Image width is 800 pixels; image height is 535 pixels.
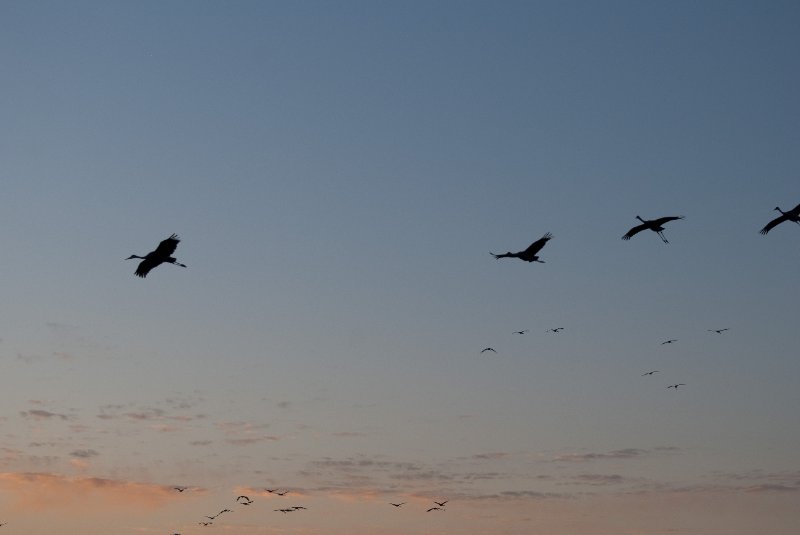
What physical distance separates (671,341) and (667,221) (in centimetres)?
2566

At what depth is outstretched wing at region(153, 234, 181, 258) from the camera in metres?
71.3

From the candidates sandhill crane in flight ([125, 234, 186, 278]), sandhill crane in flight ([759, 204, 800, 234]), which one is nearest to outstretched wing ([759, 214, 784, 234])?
sandhill crane in flight ([759, 204, 800, 234])

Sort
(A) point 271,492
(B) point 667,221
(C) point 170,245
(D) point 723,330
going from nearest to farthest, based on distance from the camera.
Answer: (C) point 170,245 → (B) point 667,221 → (D) point 723,330 → (A) point 271,492

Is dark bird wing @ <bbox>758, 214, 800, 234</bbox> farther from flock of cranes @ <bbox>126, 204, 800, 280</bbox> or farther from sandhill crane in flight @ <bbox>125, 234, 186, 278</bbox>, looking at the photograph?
sandhill crane in flight @ <bbox>125, 234, 186, 278</bbox>

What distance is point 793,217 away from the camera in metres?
80.1

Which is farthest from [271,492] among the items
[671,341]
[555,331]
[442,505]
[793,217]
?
[793,217]

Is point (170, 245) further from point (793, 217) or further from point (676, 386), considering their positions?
point (676, 386)

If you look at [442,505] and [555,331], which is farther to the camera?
[442,505]

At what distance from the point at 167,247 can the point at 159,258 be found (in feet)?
3.23

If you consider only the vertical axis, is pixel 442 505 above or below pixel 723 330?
below

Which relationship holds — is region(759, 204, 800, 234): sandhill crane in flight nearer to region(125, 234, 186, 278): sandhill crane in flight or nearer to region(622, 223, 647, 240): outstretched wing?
region(622, 223, 647, 240): outstretched wing

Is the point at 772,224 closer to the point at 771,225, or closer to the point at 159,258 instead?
the point at 771,225

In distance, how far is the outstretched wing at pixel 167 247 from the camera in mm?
71312

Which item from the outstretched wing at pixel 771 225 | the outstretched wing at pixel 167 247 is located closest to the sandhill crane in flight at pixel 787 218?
the outstretched wing at pixel 771 225
